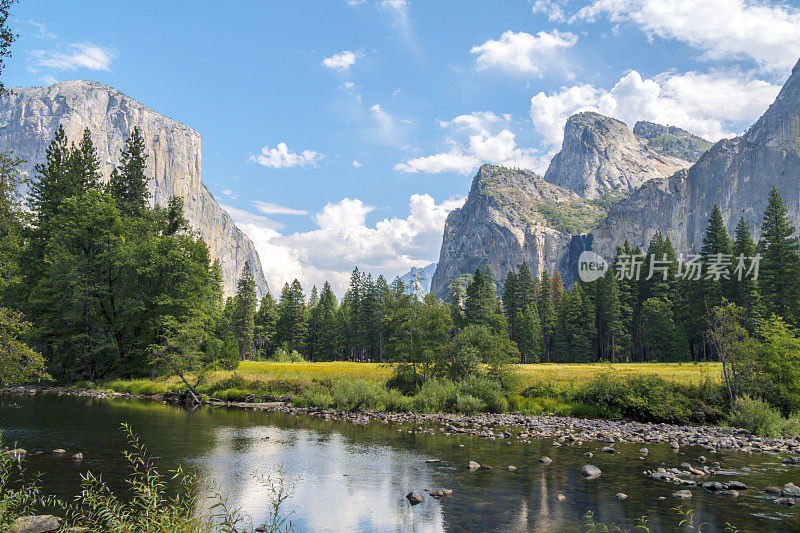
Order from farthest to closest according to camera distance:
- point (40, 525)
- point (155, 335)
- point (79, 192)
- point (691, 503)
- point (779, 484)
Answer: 1. point (79, 192)
2. point (155, 335)
3. point (779, 484)
4. point (691, 503)
5. point (40, 525)

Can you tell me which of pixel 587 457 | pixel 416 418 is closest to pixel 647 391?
pixel 587 457

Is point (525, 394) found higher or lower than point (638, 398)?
lower

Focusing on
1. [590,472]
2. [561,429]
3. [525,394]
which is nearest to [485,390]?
[525,394]

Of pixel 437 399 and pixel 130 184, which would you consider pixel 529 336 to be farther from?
pixel 130 184

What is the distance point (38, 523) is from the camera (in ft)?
36.9

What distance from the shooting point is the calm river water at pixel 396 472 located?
13734 mm

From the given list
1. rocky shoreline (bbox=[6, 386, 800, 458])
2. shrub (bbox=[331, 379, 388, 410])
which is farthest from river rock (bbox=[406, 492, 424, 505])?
shrub (bbox=[331, 379, 388, 410])

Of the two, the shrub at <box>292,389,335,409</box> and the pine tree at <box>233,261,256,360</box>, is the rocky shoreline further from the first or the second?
the pine tree at <box>233,261,256,360</box>

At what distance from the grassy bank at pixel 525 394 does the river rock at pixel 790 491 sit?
670 inches

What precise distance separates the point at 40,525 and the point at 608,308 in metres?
90.7

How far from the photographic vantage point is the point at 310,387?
4141 cm

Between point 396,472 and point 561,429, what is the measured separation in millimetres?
15438

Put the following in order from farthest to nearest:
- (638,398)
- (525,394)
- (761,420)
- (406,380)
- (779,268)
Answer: (779,268)
(406,380)
(525,394)
(638,398)
(761,420)

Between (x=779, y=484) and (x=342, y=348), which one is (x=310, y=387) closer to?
(x=779, y=484)
